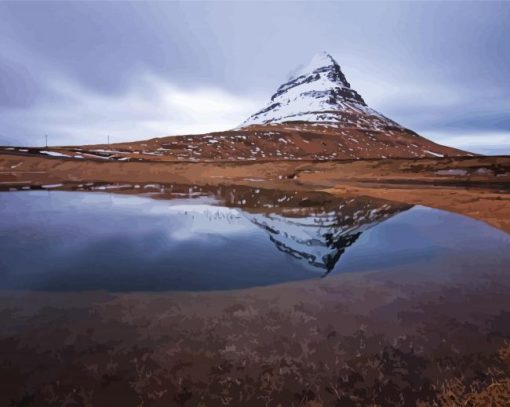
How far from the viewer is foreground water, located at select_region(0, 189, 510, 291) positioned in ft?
32.1

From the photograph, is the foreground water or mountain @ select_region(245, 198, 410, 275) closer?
the foreground water

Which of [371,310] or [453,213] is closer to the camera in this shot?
[371,310]

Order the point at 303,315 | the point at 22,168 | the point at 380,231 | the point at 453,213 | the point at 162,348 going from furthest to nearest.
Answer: the point at 22,168 → the point at 453,213 → the point at 380,231 → the point at 303,315 → the point at 162,348

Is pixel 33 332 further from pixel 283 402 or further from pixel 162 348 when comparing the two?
pixel 283 402

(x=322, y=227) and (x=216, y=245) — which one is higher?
(x=322, y=227)

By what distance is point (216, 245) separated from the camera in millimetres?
13609

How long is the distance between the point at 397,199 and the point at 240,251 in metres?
21.3

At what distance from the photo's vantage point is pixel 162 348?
230 inches

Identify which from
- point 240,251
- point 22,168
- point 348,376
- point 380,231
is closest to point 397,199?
point 380,231

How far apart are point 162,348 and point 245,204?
20.8m

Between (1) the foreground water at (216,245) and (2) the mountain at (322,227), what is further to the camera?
(2) the mountain at (322,227)

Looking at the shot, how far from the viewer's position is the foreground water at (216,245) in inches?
386

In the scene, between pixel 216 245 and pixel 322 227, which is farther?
Result: pixel 322 227

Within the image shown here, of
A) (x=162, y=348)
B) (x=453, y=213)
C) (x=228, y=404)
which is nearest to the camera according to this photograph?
(x=228, y=404)
